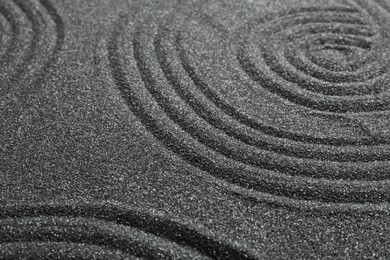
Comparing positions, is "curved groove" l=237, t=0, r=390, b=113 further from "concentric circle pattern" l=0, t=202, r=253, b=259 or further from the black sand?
"concentric circle pattern" l=0, t=202, r=253, b=259

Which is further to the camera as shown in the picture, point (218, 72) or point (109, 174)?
point (218, 72)

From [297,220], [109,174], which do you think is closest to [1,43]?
[109,174]

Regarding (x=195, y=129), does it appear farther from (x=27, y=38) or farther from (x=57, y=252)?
(x=27, y=38)

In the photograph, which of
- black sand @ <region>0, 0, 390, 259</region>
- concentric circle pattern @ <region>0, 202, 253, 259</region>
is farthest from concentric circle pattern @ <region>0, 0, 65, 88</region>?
concentric circle pattern @ <region>0, 202, 253, 259</region>

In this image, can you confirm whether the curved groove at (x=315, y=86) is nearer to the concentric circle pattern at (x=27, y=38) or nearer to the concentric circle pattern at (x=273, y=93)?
the concentric circle pattern at (x=273, y=93)

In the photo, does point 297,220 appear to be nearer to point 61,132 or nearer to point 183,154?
point 183,154

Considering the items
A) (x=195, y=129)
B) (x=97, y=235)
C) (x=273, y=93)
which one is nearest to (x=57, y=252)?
(x=97, y=235)
